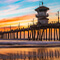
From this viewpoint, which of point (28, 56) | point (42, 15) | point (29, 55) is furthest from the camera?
point (42, 15)

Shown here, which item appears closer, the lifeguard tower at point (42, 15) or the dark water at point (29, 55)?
the dark water at point (29, 55)

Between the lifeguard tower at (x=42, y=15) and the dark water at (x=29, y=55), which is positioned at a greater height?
the lifeguard tower at (x=42, y=15)

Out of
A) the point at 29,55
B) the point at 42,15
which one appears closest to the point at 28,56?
the point at 29,55

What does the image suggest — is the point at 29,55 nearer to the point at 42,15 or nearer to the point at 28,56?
the point at 28,56

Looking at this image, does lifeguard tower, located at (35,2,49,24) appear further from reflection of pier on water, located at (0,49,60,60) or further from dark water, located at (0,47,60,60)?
reflection of pier on water, located at (0,49,60,60)

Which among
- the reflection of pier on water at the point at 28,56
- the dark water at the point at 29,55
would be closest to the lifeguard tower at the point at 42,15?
the dark water at the point at 29,55

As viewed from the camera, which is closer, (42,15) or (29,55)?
(29,55)

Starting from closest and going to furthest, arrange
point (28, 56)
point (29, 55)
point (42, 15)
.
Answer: point (28, 56) < point (29, 55) < point (42, 15)

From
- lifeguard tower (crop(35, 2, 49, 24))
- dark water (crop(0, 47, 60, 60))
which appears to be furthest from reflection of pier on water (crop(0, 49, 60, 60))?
lifeguard tower (crop(35, 2, 49, 24))

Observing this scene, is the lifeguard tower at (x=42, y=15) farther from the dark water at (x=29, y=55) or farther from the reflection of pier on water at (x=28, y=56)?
the reflection of pier on water at (x=28, y=56)

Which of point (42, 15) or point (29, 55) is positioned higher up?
point (42, 15)

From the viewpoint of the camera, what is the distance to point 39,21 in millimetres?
51188

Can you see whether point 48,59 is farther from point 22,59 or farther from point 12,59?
point 12,59

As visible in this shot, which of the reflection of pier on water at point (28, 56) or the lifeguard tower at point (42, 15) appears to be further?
the lifeguard tower at point (42, 15)
